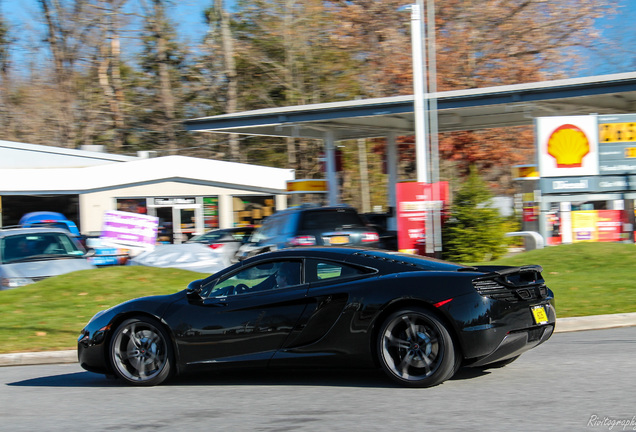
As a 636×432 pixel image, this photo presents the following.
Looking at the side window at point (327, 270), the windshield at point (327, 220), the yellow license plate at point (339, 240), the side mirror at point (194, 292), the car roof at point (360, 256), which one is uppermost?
the windshield at point (327, 220)

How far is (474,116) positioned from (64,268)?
57.5ft

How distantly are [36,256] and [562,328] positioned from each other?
10344 millimetres

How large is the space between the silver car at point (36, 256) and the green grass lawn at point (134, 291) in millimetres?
1003

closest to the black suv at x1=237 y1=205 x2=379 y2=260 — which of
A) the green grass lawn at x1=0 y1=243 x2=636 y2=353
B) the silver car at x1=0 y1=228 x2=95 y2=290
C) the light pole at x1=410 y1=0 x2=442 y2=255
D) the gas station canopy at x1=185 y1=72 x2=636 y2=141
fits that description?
the green grass lawn at x1=0 y1=243 x2=636 y2=353

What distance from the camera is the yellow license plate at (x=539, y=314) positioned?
21.6 ft

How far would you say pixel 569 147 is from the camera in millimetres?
20062

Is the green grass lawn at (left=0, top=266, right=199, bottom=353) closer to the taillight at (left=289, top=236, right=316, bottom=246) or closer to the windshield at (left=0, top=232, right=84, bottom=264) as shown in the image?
the windshield at (left=0, top=232, right=84, bottom=264)

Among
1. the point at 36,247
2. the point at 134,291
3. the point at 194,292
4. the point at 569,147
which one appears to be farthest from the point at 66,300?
the point at 569,147

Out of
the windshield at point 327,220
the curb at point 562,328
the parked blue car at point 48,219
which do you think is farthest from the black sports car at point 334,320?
the parked blue car at point 48,219

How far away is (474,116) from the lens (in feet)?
91.6

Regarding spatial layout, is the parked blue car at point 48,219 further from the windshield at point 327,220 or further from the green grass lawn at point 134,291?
the windshield at point 327,220

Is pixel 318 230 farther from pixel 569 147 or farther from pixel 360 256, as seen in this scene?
pixel 360 256

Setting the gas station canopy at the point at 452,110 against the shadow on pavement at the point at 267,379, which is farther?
the gas station canopy at the point at 452,110

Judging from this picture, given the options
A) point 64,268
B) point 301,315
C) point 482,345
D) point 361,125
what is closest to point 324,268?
point 301,315
